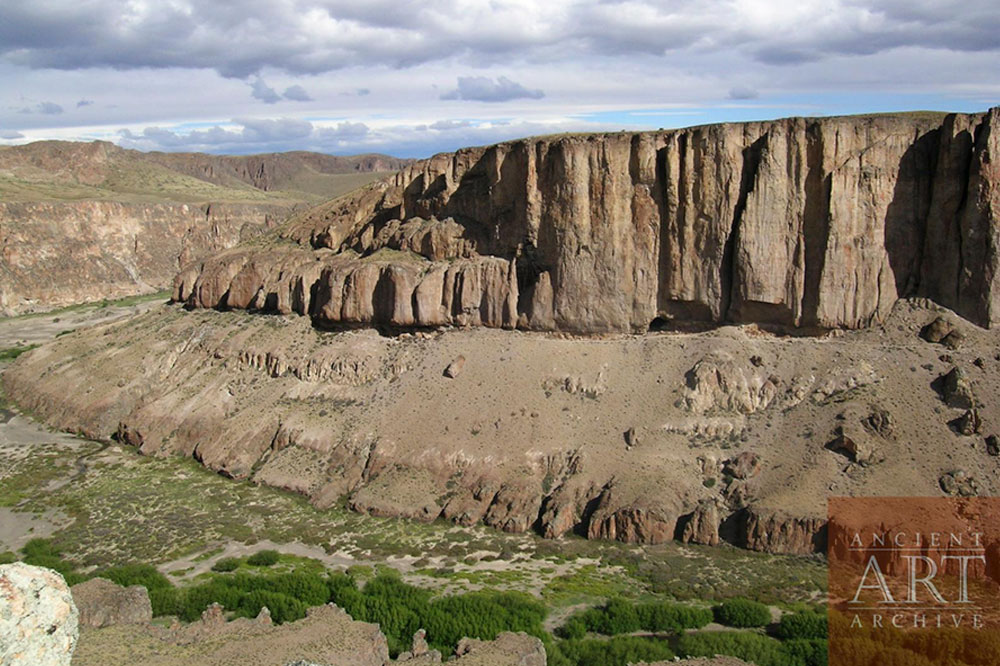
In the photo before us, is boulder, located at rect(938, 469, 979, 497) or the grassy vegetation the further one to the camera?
the grassy vegetation

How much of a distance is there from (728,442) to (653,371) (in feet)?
15.9

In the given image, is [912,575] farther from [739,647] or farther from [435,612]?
[435,612]

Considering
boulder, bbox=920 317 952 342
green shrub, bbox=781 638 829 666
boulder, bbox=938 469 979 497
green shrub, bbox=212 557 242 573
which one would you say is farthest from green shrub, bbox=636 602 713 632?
boulder, bbox=920 317 952 342

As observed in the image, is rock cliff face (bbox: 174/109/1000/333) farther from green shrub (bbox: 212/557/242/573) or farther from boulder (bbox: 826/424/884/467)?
green shrub (bbox: 212/557/242/573)

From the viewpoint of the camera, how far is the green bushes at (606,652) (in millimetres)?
22844

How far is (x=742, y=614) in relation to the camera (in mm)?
25312

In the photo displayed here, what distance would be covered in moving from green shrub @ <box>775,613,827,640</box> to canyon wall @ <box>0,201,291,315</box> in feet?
273

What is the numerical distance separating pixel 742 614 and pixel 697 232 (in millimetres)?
18418

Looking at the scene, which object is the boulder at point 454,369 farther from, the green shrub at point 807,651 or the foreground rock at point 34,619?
the foreground rock at point 34,619

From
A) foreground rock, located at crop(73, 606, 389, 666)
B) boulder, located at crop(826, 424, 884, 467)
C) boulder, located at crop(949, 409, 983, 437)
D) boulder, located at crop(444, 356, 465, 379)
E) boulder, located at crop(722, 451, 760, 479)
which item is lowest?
foreground rock, located at crop(73, 606, 389, 666)

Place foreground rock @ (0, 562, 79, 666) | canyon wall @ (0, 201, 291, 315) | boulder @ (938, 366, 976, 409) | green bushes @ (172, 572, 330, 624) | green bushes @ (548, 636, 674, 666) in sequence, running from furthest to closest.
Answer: canyon wall @ (0, 201, 291, 315) → boulder @ (938, 366, 976, 409) → green bushes @ (172, 572, 330, 624) → green bushes @ (548, 636, 674, 666) → foreground rock @ (0, 562, 79, 666)

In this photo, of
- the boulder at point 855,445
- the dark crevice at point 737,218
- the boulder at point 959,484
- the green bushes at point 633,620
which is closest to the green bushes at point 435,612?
the green bushes at point 633,620

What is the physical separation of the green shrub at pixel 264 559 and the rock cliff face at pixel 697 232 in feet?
49.6

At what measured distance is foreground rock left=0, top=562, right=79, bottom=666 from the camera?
11.7 meters
